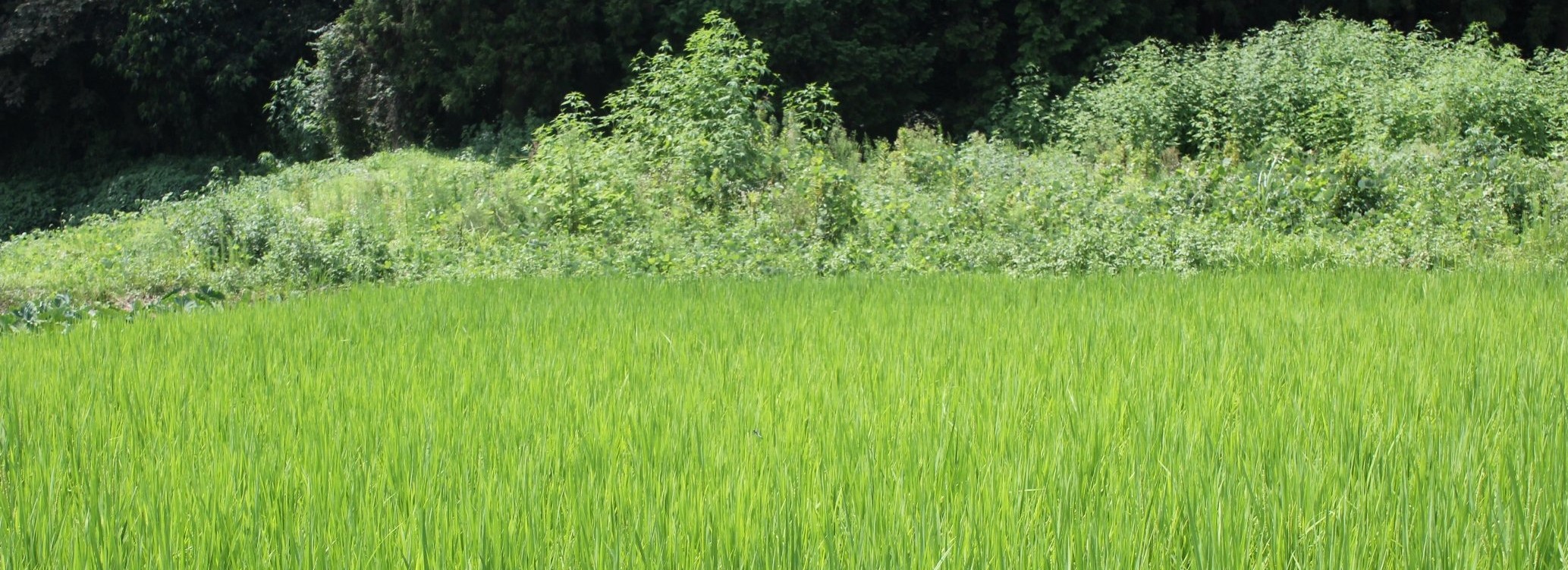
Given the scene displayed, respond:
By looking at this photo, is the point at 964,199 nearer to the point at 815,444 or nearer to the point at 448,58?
the point at 815,444

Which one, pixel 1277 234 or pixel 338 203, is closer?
pixel 1277 234

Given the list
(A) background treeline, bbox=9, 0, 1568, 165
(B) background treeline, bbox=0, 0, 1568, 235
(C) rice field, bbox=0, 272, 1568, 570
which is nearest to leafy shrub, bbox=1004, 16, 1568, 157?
(A) background treeline, bbox=9, 0, 1568, 165

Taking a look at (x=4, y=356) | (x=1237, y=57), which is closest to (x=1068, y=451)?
(x=4, y=356)

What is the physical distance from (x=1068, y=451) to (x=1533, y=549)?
2.55 feet

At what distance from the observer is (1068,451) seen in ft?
7.01

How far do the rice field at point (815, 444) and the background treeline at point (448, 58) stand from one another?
42.1 ft

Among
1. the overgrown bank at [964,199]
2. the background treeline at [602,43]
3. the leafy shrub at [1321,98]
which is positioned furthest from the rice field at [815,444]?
the background treeline at [602,43]

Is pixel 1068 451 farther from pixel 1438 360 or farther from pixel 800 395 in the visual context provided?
pixel 1438 360

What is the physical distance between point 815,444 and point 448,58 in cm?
1748

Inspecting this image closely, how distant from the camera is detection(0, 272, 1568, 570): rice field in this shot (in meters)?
1.63

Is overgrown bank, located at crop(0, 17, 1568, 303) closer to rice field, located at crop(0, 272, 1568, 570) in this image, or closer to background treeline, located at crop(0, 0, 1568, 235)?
rice field, located at crop(0, 272, 1568, 570)

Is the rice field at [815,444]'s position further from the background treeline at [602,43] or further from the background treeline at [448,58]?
the background treeline at [602,43]

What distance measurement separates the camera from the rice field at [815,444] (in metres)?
1.63

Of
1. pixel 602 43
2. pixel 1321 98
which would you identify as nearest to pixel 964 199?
pixel 1321 98
